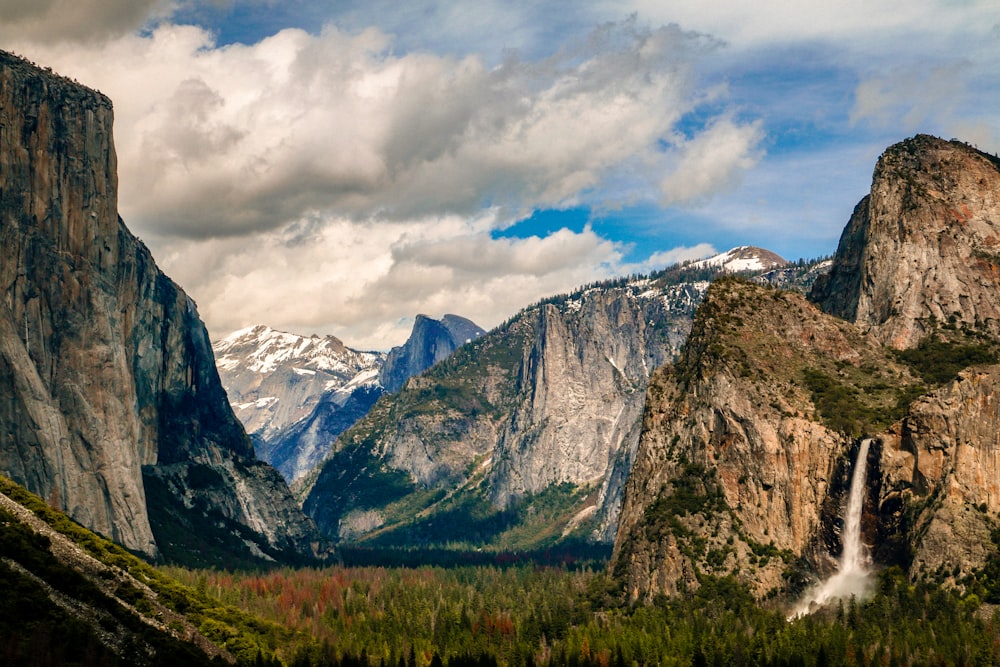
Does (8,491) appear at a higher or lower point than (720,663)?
higher

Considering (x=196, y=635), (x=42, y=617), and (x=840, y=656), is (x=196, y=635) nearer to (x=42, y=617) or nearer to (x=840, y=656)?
(x=42, y=617)

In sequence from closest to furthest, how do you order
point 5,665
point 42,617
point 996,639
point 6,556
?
1. point 5,665
2. point 42,617
3. point 6,556
4. point 996,639

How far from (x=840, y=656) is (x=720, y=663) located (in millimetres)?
20681

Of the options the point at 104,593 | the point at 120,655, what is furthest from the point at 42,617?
the point at 104,593

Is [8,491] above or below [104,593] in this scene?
above

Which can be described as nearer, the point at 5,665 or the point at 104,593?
the point at 5,665

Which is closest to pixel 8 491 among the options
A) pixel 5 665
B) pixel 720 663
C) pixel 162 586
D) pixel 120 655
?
pixel 162 586

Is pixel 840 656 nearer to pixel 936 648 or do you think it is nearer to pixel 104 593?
pixel 936 648

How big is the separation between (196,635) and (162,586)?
742 inches

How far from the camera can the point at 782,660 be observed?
191625 mm

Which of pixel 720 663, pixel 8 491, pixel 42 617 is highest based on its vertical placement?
pixel 8 491

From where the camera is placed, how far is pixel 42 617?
13800 cm

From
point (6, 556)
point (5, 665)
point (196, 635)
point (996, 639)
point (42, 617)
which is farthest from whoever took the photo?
point (996, 639)

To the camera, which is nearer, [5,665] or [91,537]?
[5,665]
